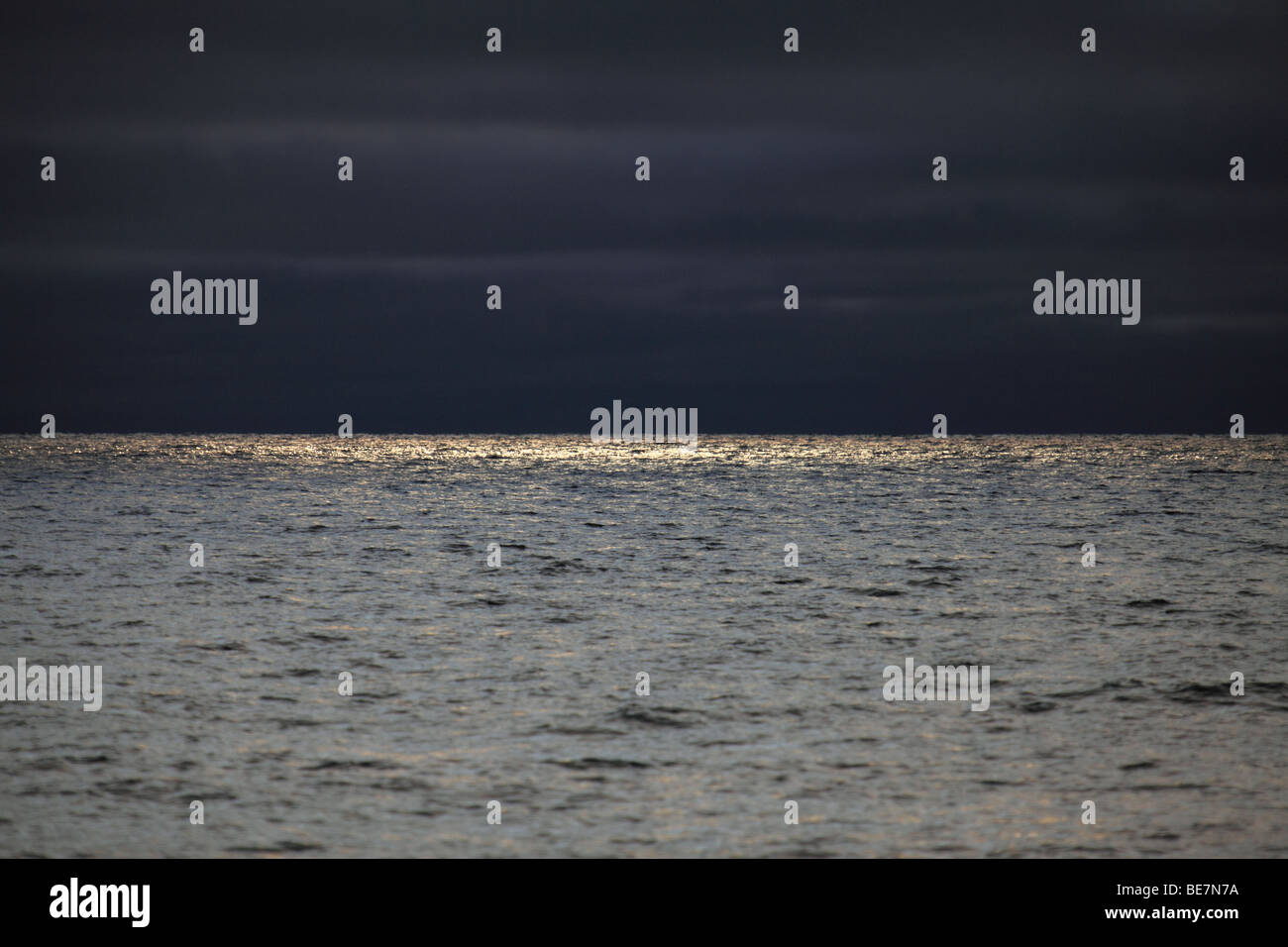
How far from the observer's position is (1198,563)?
1689 inches

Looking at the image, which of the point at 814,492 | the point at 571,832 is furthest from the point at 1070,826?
the point at 814,492

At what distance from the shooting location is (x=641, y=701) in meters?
20.1

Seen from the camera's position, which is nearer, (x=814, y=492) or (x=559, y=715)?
(x=559, y=715)

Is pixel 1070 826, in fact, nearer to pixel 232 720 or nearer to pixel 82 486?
pixel 232 720

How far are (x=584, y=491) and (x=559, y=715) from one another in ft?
279

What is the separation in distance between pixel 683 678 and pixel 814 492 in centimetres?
7957

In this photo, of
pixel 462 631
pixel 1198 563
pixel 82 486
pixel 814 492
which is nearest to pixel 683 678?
pixel 462 631

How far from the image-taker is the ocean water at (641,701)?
13703 millimetres

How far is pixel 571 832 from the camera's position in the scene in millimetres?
13523

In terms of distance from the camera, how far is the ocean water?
1370cm

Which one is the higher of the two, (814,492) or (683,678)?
(814,492)
